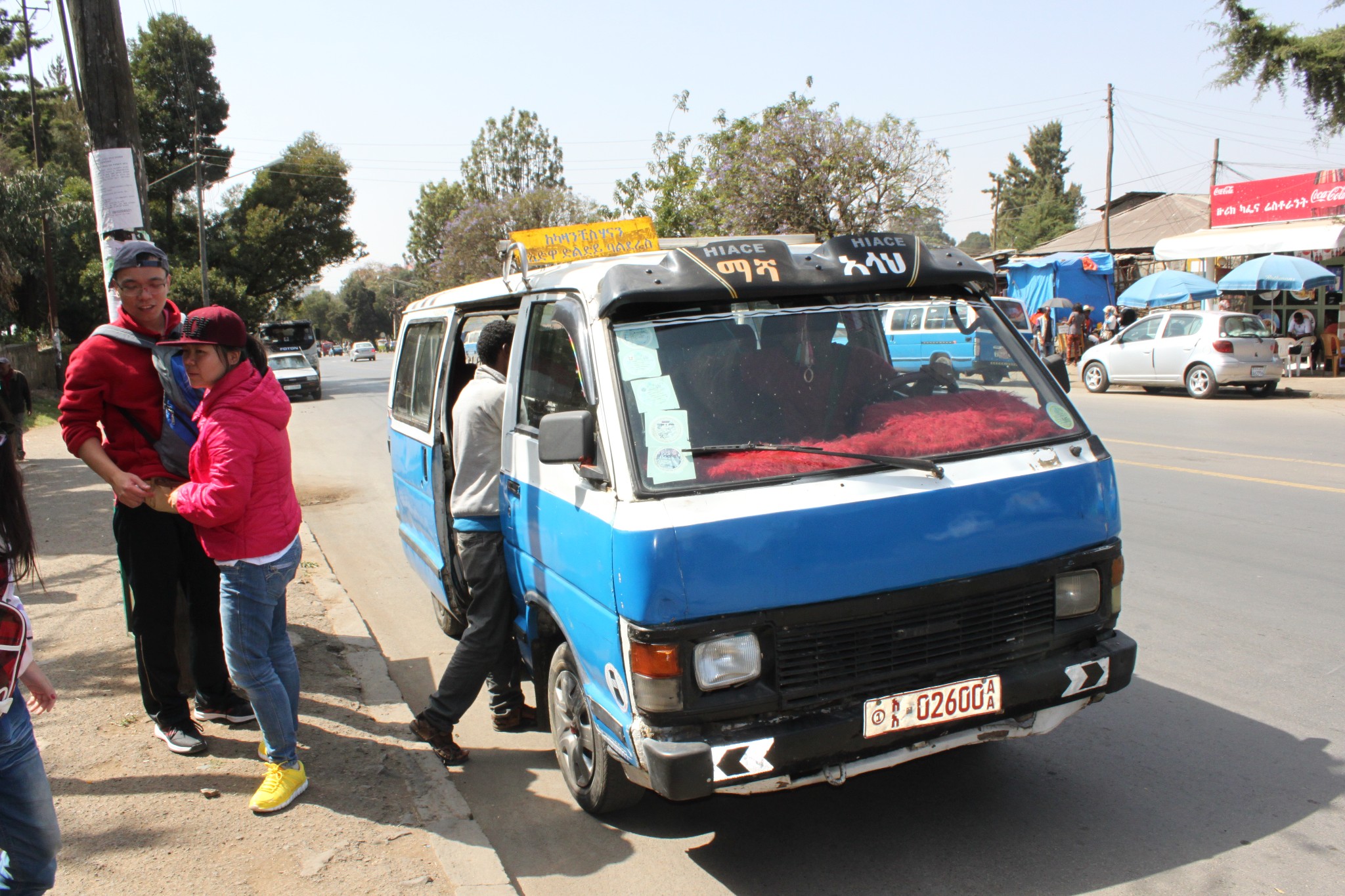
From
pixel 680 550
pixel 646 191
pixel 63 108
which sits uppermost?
pixel 63 108

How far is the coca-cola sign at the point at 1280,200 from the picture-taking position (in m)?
22.7

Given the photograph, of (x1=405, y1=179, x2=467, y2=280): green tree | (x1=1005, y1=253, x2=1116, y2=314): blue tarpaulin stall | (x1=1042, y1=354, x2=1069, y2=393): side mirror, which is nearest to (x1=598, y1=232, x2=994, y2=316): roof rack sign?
(x1=1042, y1=354, x2=1069, y2=393): side mirror

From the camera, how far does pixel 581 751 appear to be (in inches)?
145

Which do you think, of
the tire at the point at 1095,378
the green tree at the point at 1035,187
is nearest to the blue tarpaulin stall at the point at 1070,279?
the tire at the point at 1095,378

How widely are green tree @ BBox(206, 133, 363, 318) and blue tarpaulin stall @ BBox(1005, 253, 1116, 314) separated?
100 ft

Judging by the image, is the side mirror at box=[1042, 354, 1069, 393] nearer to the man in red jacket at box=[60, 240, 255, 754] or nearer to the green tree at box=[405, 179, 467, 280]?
the man in red jacket at box=[60, 240, 255, 754]

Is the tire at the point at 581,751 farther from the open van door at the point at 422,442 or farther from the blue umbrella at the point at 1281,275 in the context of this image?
the blue umbrella at the point at 1281,275

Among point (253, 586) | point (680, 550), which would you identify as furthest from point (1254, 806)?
point (253, 586)

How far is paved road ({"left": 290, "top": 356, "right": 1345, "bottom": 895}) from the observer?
3.21 metres

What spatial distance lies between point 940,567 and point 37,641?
519cm

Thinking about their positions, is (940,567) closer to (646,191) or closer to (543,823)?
(543,823)

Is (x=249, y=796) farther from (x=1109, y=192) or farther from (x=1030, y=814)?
(x=1109, y=192)

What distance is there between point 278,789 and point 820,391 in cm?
257

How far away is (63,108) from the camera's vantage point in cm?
4600
